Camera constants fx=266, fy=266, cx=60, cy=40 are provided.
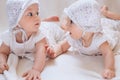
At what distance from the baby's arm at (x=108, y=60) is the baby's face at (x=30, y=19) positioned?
1.01 feet

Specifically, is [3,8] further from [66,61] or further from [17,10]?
[66,61]

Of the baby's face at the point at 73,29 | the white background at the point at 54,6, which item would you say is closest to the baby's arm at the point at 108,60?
the baby's face at the point at 73,29

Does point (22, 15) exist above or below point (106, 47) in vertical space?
above

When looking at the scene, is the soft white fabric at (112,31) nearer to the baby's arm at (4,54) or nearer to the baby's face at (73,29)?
the baby's face at (73,29)

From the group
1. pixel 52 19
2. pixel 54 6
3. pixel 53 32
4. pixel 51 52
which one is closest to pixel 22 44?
pixel 51 52

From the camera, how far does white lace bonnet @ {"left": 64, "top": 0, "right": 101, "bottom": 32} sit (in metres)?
1.09

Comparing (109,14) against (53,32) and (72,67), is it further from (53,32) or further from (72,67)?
(72,67)

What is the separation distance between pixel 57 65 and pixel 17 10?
29 cm

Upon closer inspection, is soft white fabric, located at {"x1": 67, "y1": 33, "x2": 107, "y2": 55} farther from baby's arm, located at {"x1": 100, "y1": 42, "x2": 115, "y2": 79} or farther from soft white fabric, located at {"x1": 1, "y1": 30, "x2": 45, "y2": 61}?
soft white fabric, located at {"x1": 1, "y1": 30, "x2": 45, "y2": 61}

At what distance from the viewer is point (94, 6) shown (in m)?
1.11

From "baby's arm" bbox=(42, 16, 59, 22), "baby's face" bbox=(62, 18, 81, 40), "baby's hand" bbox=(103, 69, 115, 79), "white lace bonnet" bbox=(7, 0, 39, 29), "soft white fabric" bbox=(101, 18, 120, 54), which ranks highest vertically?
"white lace bonnet" bbox=(7, 0, 39, 29)

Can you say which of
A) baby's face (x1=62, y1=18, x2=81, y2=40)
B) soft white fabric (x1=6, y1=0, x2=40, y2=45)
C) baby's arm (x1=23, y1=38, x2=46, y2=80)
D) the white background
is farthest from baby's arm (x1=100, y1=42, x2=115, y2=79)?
the white background

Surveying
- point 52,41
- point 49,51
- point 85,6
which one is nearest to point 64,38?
point 52,41

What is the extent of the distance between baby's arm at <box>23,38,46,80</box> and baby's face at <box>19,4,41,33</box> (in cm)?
8
